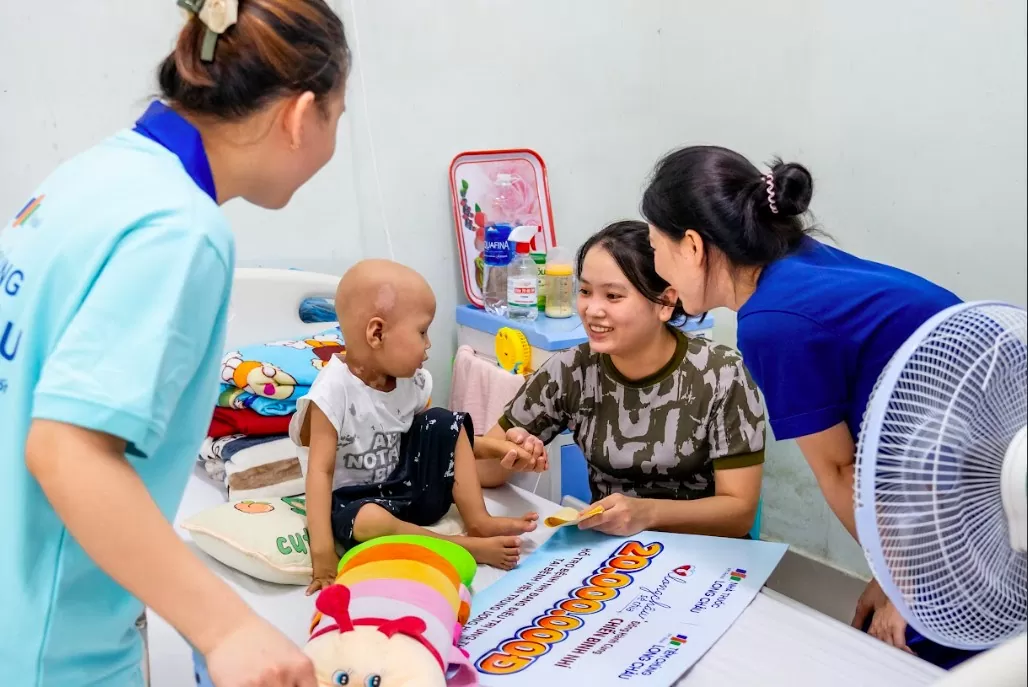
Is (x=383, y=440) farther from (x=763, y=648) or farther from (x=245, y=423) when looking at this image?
(x=763, y=648)

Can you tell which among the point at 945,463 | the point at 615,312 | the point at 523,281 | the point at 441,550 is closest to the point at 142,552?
the point at 945,463

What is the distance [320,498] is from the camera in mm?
1548

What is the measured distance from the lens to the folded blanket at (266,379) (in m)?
2.01

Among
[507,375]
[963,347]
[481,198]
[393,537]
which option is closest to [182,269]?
[963,347]

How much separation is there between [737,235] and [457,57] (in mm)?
1418

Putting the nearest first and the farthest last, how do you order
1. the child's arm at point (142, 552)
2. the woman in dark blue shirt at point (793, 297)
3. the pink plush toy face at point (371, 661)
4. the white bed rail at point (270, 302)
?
1. the child's arm at point (142, 552)
2. the pink plush toy face at point (371, 661)
3. the woman in dark blue shirt at point (793, 297)
4. the white bed rail at point (270, 302)

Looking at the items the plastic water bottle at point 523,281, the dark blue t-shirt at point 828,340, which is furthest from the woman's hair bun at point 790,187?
the plastic water bottle at point 523,281

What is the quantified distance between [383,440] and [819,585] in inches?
56.8

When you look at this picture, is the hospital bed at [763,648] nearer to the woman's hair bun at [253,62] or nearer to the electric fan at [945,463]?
the electric fan at [945,463]

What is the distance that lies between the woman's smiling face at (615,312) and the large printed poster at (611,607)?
1.17ft

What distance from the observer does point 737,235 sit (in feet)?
4.43

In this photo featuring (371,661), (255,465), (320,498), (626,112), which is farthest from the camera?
(626,112)

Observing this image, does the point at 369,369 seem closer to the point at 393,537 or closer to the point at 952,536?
the point at 393,537

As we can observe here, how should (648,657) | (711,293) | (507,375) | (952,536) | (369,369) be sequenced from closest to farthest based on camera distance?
(952,536), (648,657), (711,293), (369,369), (507,375)
